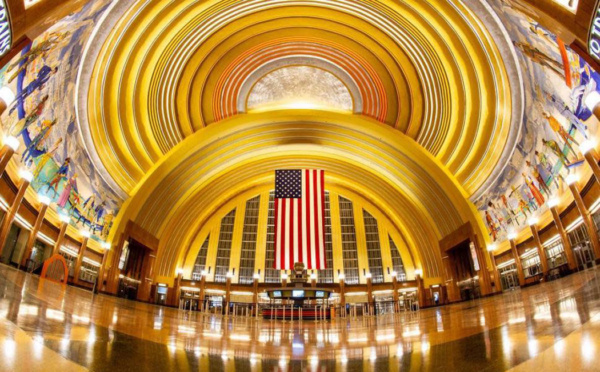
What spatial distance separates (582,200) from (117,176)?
803 inches

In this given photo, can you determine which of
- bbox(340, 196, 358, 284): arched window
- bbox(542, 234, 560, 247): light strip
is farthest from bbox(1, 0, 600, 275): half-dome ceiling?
bbox(340, 196, 358, 284): arched window

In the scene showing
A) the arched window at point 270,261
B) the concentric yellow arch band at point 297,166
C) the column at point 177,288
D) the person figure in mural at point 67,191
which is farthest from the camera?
the arched window at point 270,261

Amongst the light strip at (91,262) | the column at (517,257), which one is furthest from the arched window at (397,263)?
the light strip at (91,262)

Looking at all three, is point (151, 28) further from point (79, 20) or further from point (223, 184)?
point (223, 184)

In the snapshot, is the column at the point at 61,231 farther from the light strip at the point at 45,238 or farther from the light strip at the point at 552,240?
the light strip at the point at 552,240

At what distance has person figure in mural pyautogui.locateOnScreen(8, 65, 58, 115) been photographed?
9727mm

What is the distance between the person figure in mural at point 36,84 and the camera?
31.9 ft

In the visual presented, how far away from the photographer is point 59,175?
Result: 13.2m

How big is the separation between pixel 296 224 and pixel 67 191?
465 inches

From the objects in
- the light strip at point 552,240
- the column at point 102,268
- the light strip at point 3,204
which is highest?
the light strip at point 3,204

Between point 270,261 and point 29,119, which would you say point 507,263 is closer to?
point 270,261

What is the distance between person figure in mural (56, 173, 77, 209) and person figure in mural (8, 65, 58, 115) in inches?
183

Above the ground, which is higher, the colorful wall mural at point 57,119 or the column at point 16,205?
the colorful wall mural at point 57,119

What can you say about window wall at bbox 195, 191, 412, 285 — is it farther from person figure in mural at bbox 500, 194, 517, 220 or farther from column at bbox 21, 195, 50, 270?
column at bbox 21, 195, 50, 270
